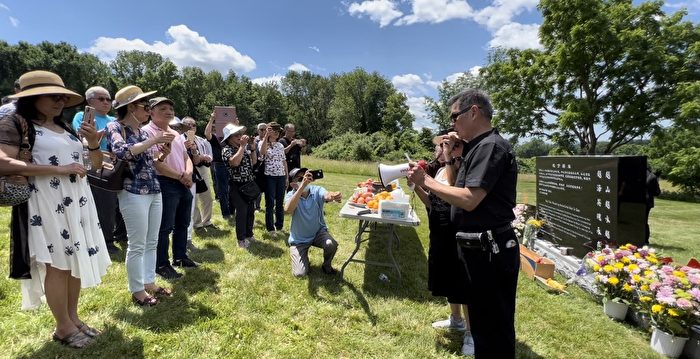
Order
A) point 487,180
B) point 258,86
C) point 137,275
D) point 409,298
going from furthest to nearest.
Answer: point 258,86 → point 409,298 → point 137,275 → point 487,180

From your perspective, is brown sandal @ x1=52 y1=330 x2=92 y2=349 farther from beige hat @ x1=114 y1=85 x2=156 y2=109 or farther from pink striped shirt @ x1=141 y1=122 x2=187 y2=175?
beige hat @ x1=114 y1=85 x2=156 y2=109

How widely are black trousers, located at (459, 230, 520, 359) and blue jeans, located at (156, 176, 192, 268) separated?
3260mm

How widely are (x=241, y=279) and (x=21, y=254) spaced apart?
7.27 feet

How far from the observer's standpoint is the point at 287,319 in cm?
344

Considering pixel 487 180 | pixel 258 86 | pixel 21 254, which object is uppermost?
pixel 258 86

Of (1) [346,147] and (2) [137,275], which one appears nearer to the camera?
(2) [137,275]

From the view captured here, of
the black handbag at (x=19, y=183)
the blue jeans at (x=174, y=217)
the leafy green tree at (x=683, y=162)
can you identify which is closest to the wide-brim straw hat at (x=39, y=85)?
the black handbag at (x=19, y=183)

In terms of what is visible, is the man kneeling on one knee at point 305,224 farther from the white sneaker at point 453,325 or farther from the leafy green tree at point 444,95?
the leafy green tree at point 444,95

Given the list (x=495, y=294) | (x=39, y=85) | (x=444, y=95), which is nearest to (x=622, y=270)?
→ (x=495, y=294)

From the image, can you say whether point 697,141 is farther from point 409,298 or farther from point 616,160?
point 409,298

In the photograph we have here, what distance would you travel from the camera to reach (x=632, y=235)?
15.3 ft

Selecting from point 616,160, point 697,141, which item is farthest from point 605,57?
point 616,160

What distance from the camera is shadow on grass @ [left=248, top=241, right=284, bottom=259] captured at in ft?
17.0

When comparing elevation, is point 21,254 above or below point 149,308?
above
